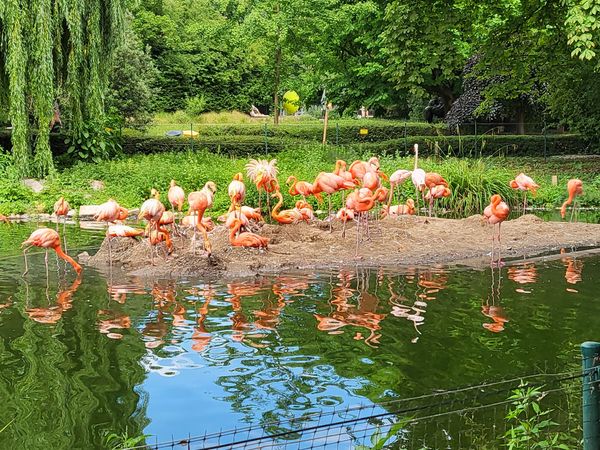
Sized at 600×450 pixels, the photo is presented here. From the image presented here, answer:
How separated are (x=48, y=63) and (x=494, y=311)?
13.3 metres

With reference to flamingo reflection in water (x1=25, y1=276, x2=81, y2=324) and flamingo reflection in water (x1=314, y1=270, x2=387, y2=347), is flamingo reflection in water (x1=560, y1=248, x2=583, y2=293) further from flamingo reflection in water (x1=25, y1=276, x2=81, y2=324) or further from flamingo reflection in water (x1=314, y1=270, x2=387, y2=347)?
flamingo reflection in water (x1=25, y1=276, x2=81, y2=324)

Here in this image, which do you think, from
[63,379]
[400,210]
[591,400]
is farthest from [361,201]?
[591,400]

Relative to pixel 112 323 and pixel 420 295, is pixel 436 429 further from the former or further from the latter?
pixel 420 295

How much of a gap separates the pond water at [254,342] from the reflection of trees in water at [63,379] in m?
0.01

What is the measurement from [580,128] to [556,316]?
1820cm

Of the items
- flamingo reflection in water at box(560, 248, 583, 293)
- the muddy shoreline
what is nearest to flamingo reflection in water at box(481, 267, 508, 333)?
flamingo reflection in water at box(560, 248, 583, 293)

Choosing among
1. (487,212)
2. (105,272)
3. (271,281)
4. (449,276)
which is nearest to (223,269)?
(271,281)

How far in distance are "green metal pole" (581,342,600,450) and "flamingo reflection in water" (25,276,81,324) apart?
5.08 metres

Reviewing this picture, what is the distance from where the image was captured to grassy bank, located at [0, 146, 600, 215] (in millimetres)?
16156

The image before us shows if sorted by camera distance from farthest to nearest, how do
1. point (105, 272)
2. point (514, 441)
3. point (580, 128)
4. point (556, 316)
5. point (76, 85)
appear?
point (580, 128) < point (76, 85) < point (105, 272) < point (556, 316) < point (514, 441)

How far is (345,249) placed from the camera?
10312 mm

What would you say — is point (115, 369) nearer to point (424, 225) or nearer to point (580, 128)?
point (424, 225)

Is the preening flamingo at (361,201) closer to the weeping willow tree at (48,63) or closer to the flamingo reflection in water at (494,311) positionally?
the flamingo reflection in water at (494,311)

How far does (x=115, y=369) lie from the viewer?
5762 mm
